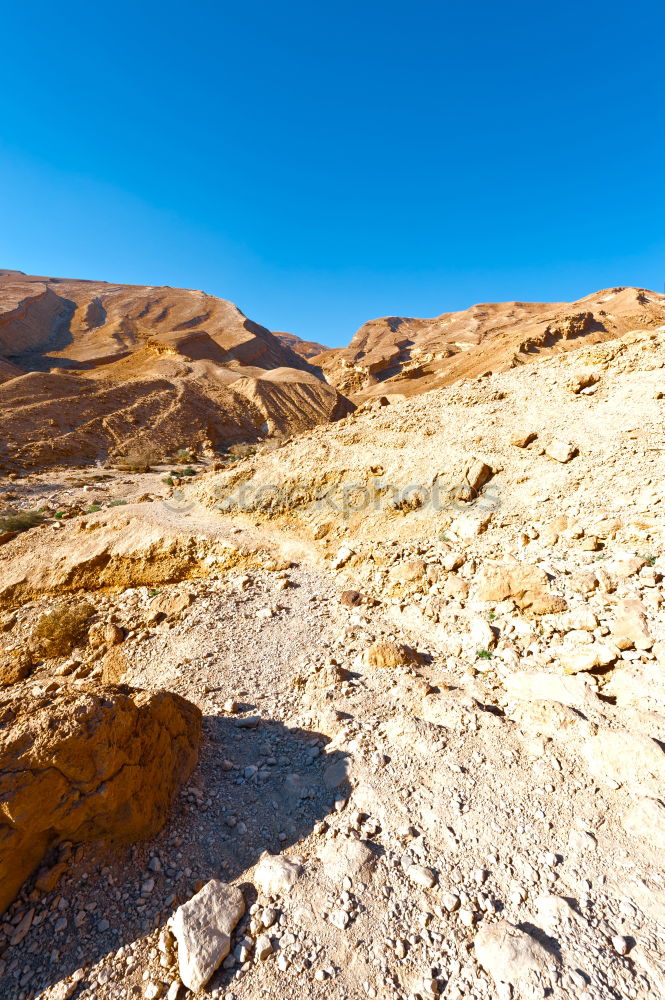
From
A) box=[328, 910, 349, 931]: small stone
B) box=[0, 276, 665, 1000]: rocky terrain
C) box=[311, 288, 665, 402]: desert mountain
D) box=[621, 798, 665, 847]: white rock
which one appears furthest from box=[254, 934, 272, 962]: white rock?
box=[311, 288, 665, 402]: desert mountain

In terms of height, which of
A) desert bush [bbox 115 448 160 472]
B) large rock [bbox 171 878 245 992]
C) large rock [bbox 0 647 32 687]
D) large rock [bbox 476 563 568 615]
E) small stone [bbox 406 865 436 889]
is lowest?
large rock [bbox 0 647 32 687]

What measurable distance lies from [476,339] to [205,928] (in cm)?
6229

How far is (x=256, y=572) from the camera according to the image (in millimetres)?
9227

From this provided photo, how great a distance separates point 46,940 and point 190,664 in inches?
143

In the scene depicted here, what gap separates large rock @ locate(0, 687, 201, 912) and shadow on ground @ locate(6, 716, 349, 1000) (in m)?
0.18

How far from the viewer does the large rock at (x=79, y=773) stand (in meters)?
3.13

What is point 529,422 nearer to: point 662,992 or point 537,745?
point 537,745

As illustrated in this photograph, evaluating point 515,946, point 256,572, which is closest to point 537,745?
point 515,946

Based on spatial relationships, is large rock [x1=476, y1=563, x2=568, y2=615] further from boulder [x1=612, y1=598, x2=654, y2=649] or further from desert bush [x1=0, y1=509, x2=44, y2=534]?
desert bush [x1=0, y1=509, x2=44, y2=534]

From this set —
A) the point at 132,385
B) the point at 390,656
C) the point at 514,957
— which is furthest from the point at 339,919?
the point at 132,385

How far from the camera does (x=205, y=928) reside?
3.00m

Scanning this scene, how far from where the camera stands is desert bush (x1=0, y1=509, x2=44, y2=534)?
40.1ft

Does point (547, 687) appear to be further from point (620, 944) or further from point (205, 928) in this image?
point (205, 928)

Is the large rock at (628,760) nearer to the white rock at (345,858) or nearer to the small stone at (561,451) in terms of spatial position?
the white rock at (345,858)
